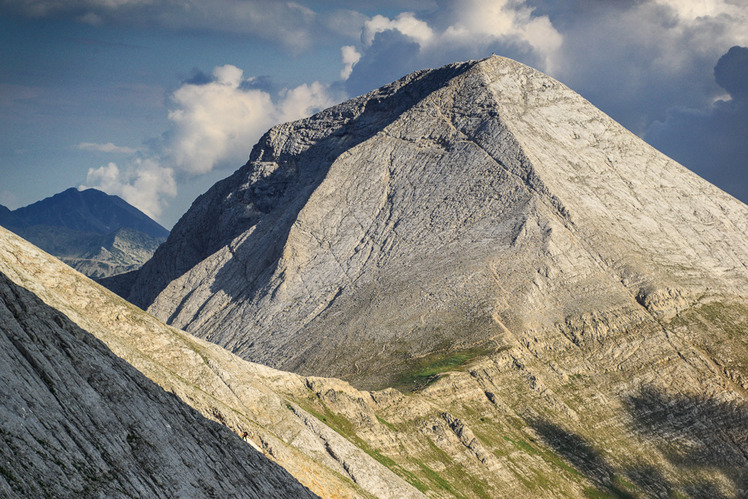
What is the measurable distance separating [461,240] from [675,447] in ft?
185

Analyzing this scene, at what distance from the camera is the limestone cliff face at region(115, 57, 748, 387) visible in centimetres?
10588

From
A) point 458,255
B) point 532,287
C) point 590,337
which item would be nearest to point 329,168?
point 458,255

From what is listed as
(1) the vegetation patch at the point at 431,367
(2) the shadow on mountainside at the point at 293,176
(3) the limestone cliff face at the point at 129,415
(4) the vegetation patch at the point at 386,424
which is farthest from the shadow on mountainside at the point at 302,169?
(3) the limestone cliff face at the point at 129,415

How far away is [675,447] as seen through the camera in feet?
267

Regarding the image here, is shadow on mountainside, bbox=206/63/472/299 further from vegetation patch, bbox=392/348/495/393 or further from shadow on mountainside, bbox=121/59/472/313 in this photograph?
vegetation patch, bbox=392/348/495/393

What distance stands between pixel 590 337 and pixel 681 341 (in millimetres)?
13362

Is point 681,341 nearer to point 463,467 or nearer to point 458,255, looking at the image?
point 458,255

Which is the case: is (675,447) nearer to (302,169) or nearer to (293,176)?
(302,169)

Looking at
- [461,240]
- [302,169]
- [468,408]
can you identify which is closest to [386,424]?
[468,408]

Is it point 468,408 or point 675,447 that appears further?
point 675,447

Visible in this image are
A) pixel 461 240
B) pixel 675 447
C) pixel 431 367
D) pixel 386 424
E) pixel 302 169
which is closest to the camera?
pixel 386 424

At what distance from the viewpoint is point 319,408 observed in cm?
5656

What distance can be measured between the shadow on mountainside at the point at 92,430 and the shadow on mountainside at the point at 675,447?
173 ft

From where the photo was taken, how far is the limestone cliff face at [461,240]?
347 feet
